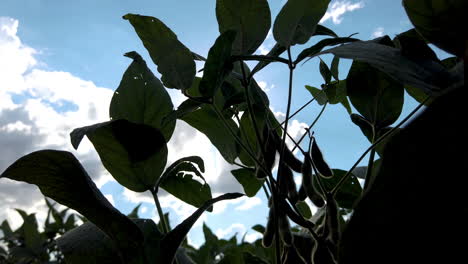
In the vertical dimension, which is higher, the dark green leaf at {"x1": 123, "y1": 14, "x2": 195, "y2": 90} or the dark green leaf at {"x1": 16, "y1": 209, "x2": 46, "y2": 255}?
the dark green leaf at {"x1": 16, "y1": 209, "x2": 46, "y2": 255}

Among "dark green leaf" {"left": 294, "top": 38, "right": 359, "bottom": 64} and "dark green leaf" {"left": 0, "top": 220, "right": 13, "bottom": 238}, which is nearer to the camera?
"dark green leaf" {"left": 294, "top": 38, "right": 359, "bottom": 64}

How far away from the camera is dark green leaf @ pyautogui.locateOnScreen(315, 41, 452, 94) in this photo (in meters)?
0.46

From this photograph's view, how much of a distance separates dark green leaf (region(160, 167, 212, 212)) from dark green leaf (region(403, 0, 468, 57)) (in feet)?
2.14

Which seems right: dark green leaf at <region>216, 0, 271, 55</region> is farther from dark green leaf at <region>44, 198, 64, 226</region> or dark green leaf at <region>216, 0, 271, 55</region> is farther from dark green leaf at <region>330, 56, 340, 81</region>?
dark green leaf at <region>44, 198, 64, 226</region>

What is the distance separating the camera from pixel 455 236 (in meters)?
0.32

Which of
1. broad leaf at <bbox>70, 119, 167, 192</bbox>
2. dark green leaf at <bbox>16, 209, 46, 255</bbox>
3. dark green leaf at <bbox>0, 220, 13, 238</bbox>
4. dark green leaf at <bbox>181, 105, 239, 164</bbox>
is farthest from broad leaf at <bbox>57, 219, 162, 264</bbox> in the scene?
dark green leaf at <bbox>0, 220, 13, 238</bbox>

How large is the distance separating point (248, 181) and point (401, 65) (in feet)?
2.21

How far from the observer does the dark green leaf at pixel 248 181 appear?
1085 mm

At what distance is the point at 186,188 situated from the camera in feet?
3.43

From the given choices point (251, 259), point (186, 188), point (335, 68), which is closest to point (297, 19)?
point (335, 68)

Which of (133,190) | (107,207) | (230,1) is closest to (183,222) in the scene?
(107,207)

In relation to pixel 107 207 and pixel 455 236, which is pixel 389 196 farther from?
pixel 107 207

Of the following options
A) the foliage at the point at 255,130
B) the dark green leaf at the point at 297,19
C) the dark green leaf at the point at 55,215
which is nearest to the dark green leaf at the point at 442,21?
the foliage at the point at 255,130

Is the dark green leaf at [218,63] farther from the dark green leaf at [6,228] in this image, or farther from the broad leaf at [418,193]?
the dark green leaf at [6,228]
